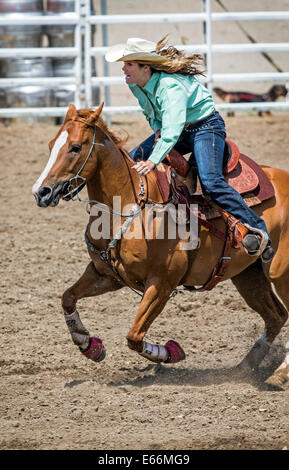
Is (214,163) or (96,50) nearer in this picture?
(214,163)

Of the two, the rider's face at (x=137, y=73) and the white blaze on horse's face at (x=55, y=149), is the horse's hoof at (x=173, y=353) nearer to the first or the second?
the white blaze on horse's face at (x=55, y=149)

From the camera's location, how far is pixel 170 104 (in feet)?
14.5

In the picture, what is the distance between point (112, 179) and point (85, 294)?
0.93m

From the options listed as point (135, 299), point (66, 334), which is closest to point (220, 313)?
point (135, 299)

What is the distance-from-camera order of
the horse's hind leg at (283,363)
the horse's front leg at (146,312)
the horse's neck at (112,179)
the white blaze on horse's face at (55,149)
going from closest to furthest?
the white blaze on horse's face at (55,149) → the horse's neck at (112,179) → the horse's front leg at (146,312) → the horse's hind leg at (283,363)

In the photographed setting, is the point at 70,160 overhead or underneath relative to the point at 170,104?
underneath

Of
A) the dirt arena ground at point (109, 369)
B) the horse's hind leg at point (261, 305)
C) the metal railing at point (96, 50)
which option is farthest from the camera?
the metal railing at point (96, 50)

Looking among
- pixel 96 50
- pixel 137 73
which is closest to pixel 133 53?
pixel 137 73

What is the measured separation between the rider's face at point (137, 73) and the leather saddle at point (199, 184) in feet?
1.75

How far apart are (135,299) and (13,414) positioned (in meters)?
2.38

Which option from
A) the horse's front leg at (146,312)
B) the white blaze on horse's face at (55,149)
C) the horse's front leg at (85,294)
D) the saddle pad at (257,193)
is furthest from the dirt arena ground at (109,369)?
the white blaze on horse's face at (55,149)

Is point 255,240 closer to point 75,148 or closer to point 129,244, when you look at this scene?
point 129,244

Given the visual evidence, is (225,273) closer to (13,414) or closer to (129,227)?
(129,227)

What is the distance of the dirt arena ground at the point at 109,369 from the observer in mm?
4199
